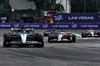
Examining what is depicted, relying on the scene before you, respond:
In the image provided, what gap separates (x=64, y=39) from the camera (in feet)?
64.5

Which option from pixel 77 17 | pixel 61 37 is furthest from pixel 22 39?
pixel 77 17

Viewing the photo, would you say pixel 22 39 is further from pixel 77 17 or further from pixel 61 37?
pixel 77 17

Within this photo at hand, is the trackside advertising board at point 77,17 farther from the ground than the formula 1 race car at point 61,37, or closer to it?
farther from the ground

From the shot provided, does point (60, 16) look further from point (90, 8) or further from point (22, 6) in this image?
point (90, 8)

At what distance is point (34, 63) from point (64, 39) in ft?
33.6

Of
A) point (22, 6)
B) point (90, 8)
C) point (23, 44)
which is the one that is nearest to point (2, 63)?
point (23, 44)

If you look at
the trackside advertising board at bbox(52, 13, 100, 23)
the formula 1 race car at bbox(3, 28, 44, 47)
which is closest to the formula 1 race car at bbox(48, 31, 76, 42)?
the formula 1 race car at bbox(3, 28, 44, 47)

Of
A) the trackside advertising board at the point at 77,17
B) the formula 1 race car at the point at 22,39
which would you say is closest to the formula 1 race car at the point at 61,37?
the formula 1 race car at the point at 22,39

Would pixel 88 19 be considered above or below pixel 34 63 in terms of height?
above

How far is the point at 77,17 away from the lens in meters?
36.9

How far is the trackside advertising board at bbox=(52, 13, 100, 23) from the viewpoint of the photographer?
36594mm

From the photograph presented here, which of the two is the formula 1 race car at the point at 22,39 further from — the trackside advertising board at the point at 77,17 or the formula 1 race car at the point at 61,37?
the trackside advertising board at the point at 77,17

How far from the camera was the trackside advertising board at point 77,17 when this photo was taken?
3659cm

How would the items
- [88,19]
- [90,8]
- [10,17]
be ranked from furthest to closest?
[90,8] → [10,17] → [88,19]
